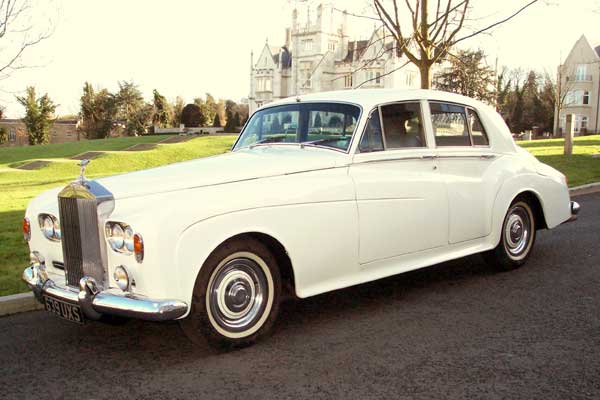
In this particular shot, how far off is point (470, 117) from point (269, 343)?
10.6 feet

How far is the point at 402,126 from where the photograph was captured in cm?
513

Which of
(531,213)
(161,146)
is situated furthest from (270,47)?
(531,213)

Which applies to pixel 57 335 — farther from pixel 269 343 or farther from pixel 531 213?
pixel 531 213

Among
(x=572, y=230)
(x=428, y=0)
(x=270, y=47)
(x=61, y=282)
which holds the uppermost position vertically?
(x=270, y=47)

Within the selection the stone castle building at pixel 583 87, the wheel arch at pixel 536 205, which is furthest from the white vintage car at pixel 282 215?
the stone castle building at pixel 583 87

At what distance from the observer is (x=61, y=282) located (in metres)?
4.09

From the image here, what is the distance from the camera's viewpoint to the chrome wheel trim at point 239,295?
3867 millimetres

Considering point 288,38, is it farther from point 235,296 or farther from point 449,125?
point 235,296

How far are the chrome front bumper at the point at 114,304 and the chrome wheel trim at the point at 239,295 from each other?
0.33 meters

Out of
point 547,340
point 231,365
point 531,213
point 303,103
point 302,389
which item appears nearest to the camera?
point 302,389

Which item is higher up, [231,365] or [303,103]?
[303,103]

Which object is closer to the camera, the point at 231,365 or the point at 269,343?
the point at 231,365

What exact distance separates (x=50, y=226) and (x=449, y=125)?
3.72m

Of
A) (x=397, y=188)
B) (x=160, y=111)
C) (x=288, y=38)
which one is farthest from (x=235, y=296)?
(x=288, y=38)
